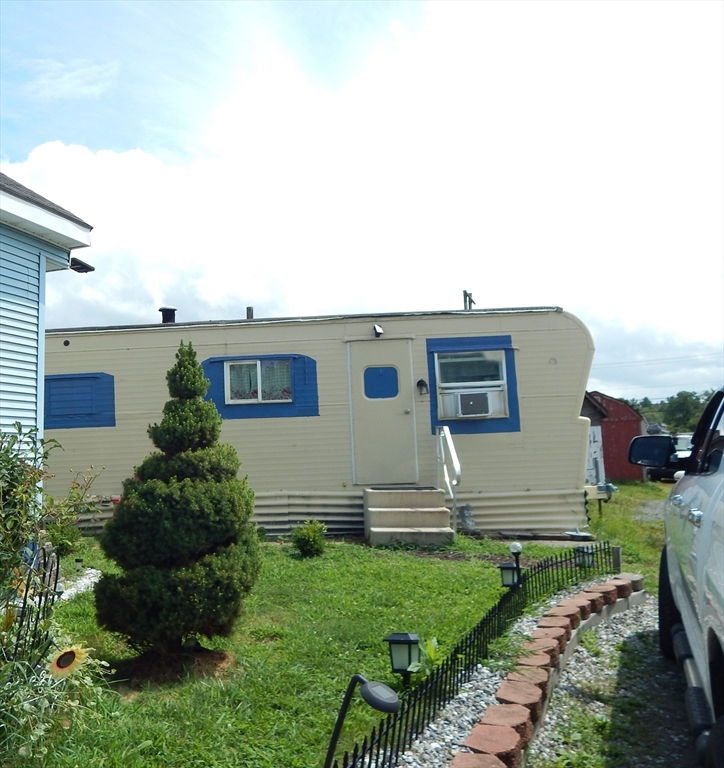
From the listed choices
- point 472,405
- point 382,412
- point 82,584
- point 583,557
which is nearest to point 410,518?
point 382,412

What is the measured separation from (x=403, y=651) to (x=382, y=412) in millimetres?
7726

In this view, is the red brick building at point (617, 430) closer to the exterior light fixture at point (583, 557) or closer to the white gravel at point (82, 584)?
the exterior light fixture at point (583, 557)

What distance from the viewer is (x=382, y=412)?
39.6 ft

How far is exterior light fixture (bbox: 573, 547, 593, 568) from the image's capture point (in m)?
8.37

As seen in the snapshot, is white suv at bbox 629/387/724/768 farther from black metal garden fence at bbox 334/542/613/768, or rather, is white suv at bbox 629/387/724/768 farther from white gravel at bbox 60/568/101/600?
white gravel at bbox 60/568/101/600

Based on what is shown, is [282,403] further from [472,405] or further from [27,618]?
[27,618]

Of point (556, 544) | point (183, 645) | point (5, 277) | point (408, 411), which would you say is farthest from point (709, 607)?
point (408, 411)

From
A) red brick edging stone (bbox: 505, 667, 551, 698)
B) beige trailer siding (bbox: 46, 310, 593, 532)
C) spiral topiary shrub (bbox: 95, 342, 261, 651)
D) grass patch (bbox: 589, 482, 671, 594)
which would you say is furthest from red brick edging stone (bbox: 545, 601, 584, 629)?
beige trailer siding (bbox: 46, 310, 593, 532)

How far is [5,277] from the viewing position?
7078 millimetres

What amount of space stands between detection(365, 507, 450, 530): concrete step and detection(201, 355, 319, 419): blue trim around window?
2.10 meters

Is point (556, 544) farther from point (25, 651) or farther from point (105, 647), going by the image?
point (25, 651)

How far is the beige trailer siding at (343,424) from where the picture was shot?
1187cm

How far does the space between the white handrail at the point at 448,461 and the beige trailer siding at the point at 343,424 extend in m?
0.17

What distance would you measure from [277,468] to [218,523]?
7156mm
